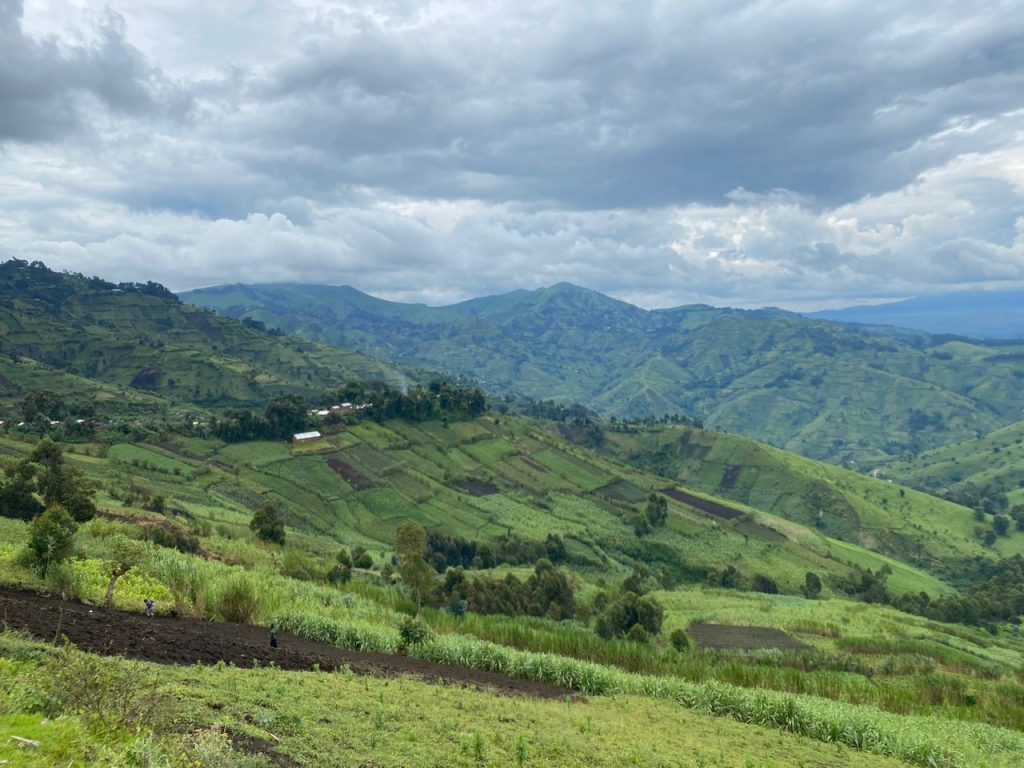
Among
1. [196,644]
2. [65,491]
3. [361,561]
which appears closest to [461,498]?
[361,561]

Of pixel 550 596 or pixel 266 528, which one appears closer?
pixel 266 528

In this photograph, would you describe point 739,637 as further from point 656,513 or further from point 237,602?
point 656,513

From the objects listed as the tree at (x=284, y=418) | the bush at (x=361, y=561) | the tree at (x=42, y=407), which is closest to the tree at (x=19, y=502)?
the bush at (x=361, y=561)

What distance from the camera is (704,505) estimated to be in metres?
154

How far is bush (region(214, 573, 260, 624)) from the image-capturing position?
89.9 ft

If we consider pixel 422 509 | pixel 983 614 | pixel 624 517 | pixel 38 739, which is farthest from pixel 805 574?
pixel 38 739

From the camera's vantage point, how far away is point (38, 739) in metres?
9.76

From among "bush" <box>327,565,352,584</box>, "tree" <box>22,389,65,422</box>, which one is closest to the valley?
"bush" <box>327,565,352,584</box>

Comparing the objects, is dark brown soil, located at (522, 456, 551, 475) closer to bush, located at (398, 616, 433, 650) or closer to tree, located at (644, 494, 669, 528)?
tree, located at (644, 494, 669, 528)

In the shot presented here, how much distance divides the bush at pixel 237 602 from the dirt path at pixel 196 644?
1007mm

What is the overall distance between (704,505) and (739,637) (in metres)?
96.7

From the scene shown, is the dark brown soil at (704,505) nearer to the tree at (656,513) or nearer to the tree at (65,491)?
the tree at (656,513)

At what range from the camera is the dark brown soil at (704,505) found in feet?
488

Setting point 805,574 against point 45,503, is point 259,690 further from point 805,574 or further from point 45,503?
point 805,574
